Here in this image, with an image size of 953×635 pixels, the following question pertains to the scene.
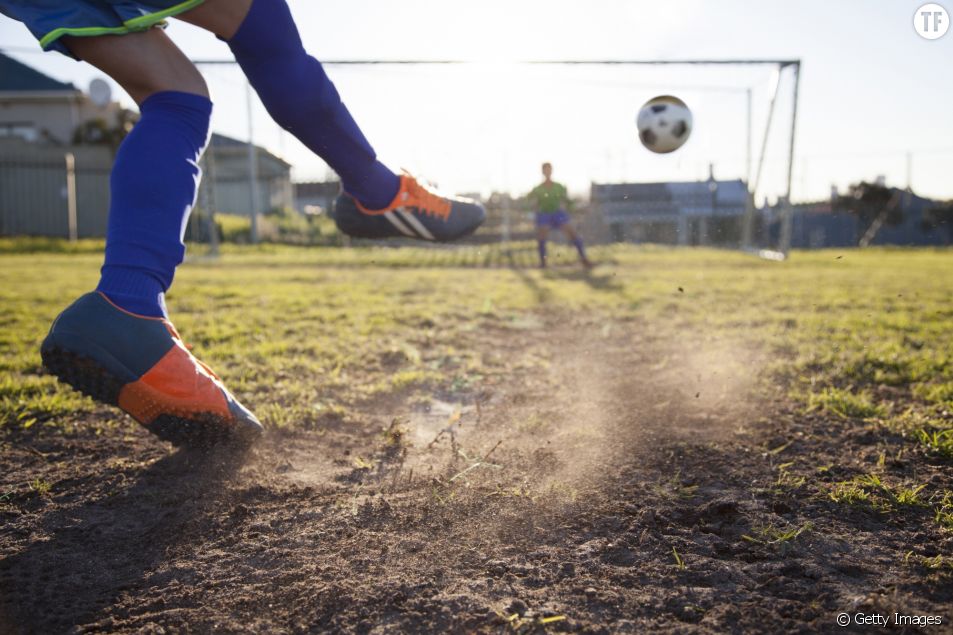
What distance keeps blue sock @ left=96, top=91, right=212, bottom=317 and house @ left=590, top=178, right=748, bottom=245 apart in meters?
7.91

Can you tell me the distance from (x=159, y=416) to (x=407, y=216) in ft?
3.52

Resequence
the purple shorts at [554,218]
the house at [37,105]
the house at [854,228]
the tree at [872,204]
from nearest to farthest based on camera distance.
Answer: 1. the purple shorts at [554,218]
2. the house at [37,105]
3. the house at [854,228]
4. the tree at [872,204]

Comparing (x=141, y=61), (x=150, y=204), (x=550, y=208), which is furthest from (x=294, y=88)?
(x=550, y=208)

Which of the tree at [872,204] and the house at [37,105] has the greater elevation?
the house at [37,105]

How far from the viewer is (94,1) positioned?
1579mm

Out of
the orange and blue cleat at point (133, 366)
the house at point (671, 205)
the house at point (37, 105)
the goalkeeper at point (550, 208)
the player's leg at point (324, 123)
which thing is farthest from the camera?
the house at point (37, 105)

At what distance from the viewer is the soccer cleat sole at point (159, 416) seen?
5.07 ft

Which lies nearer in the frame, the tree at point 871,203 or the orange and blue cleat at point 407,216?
the orange and blue cleat at point 407,216

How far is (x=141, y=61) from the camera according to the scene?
169 cm

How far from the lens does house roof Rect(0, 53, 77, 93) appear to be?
21750mm

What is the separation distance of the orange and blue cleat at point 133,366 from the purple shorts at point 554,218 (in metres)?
7.96

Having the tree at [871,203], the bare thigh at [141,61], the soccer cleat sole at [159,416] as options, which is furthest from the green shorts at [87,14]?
the tree at [871,203]

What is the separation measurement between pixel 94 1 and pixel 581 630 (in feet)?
5.62

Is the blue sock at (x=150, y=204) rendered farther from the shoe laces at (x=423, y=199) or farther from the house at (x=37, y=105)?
the house at (x=37, y=105)
